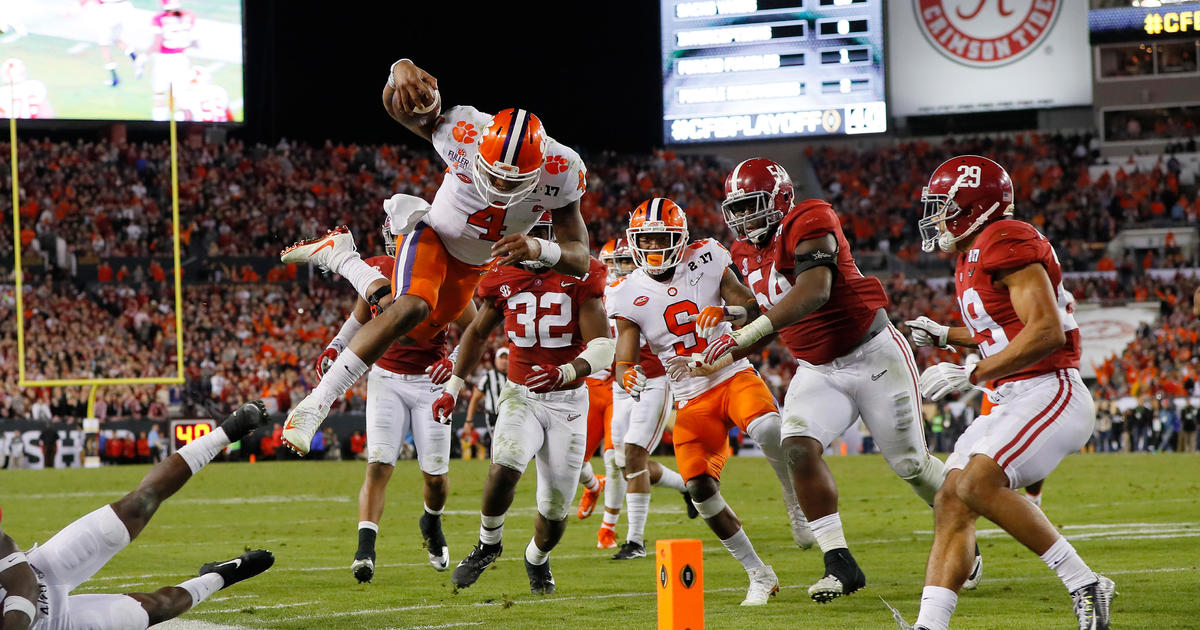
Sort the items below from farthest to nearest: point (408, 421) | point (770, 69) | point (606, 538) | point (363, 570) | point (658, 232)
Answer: point (770, 69)
point (606, 538)
point (408, 421)
point (658, 232)
point (363, 570)

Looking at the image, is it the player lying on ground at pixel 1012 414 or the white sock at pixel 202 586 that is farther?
the white sock at pixel 202 586

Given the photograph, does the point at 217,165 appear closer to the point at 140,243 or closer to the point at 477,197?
the point at 140,243

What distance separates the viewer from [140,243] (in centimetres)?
2791

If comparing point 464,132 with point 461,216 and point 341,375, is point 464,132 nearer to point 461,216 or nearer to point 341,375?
point 461,216

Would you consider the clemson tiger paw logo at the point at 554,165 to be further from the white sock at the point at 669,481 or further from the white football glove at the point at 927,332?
the white sock at the point at 669,481

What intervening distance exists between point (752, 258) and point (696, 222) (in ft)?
81.2

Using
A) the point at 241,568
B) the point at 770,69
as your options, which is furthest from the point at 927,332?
the point at 770,69

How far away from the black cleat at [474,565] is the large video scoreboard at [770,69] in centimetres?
1919

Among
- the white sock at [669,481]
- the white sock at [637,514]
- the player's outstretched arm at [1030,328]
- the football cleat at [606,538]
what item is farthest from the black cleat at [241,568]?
the white sock at [669,481]

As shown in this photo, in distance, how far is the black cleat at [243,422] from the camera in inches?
218

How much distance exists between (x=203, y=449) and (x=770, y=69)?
21446 millimetres

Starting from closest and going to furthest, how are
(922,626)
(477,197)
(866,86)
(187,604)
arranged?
1. (922,626)
2. (187,604)
3. (477,197)
4. (866,86)

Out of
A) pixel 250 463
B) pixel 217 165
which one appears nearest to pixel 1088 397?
pixel 250 463

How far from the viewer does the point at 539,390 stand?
7316mm
